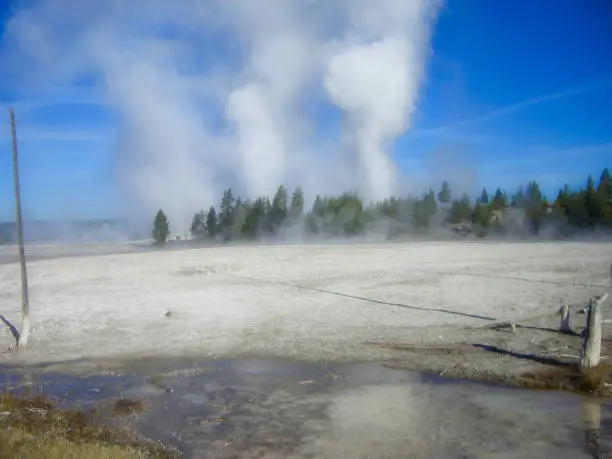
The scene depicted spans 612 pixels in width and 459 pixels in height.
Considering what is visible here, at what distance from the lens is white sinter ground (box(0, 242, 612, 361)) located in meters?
14.9

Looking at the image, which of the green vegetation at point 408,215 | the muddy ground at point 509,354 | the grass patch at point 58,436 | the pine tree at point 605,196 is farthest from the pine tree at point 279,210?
the grass patch at point 58,436

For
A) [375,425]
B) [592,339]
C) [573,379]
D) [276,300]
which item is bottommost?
[375,425]

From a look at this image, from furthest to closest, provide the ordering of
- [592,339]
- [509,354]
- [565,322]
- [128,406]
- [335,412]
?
[565,322] → [509,354] → [592,339] → [128,406] → [335,412]

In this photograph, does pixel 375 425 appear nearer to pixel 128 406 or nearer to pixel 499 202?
pixel 128 406

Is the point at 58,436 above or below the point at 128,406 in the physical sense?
above

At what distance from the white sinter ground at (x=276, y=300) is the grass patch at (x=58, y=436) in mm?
4282

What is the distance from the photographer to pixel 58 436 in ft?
27.2

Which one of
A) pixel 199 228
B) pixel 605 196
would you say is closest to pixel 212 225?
pixel 199 228

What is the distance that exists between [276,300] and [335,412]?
1111cm

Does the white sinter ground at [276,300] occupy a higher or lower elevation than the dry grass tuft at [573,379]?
higher

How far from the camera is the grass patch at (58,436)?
7.36 metres

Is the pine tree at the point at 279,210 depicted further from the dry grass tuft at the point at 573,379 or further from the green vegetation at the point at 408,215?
the dry grass tuft at the point at 573,379

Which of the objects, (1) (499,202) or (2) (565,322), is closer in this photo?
(2) (565,322)

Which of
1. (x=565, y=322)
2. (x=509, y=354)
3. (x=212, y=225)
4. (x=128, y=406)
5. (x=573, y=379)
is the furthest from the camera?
(x=212, y=225)
